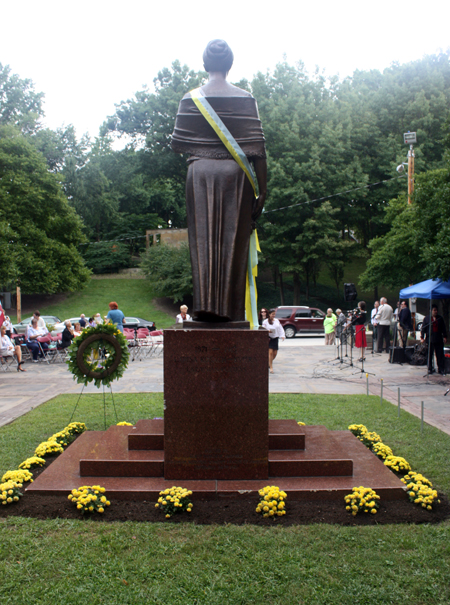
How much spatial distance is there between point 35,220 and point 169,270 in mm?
9736

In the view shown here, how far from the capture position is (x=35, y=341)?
16016 mm

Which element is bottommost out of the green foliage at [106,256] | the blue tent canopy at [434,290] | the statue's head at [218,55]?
the blue tent canopy at [434,290]

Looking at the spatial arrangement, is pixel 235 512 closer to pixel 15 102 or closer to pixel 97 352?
pixel 97 352

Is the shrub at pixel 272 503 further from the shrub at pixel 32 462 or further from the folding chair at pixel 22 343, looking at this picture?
the folding chair at pixel 22 343

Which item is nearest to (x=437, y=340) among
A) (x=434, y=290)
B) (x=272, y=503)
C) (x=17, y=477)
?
(x=434, y=290)

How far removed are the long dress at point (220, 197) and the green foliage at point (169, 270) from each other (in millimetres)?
29632

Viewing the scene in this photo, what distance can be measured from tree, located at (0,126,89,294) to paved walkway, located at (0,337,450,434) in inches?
665

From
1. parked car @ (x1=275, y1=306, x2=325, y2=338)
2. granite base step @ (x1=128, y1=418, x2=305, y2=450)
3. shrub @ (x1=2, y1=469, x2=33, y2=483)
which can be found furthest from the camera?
parked car @ (x1=275, y1=306, x2=325, y2=338)

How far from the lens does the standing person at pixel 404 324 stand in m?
15.9

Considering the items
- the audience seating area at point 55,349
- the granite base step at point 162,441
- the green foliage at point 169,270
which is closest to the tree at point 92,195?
the green foliage at point 169,270

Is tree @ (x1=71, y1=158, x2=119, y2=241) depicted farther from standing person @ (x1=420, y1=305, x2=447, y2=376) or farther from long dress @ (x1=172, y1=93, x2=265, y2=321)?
long dress @ (x1=172, y1=93, x2=265, y2=321)

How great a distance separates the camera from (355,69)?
126ft

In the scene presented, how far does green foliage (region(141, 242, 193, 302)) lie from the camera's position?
1428 inches

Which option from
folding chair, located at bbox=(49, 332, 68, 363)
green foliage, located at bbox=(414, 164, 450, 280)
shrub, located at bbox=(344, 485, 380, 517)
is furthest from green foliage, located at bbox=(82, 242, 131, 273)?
shrub, located at bbox=(344, 485, 380, 517)
